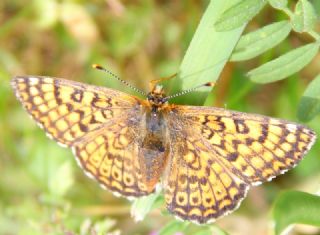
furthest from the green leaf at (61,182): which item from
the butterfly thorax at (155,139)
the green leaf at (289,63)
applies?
the green leaf at (289,63)

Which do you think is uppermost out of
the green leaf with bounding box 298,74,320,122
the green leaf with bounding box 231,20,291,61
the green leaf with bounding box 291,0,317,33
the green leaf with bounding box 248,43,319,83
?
the green leaf with bounding box 291,0,317,33

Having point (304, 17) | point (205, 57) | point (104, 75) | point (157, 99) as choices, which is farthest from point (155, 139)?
point (104, 75)

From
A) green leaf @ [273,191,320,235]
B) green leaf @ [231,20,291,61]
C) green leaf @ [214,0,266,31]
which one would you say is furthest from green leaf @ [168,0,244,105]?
green leaf @ [273,191,320,235]

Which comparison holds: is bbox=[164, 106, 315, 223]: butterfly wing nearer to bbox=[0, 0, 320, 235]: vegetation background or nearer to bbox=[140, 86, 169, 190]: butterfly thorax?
bbox=[140, 86, 169, 190]: butterfly thorax

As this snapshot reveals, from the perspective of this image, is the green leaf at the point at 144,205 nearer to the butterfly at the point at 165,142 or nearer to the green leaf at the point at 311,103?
the butterfly at the point at 165,142

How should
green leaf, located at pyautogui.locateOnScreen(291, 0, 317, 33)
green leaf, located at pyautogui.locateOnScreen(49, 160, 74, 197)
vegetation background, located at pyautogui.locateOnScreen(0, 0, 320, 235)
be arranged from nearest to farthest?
1. green leaf, located at pyautogui.locateOnScreen(291, 0, 317, 33)
2. green leaf, located at pyautogui.locateOnScreen(49, 160, 74, 197)
3. vegetation background, located at pyautogui.locateOnScreen(0, 0, 320, 235)

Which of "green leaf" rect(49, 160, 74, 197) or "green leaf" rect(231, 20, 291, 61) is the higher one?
"green leaf" rect(231, 20, 291, 61)

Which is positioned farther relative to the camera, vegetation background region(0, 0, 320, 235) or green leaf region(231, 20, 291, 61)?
vegetation background region(0, 0, 320, 235)

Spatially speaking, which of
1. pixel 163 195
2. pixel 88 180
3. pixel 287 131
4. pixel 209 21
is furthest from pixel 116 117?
pixel 88 180
